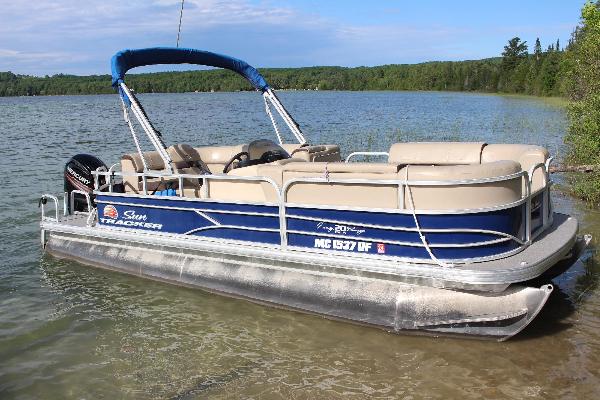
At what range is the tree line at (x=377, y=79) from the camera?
268ft

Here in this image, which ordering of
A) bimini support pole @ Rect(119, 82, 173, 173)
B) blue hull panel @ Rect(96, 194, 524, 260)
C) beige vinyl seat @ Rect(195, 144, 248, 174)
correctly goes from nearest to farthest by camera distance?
blue hull panel @ Rect(96, 194, 524, 260) < bimini support pole @ Rect(119, 82, 173, 173) < beige vinyl seat @ Rect(195, 144, 248, 174)

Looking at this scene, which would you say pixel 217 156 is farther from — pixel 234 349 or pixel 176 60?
pixel 234 349

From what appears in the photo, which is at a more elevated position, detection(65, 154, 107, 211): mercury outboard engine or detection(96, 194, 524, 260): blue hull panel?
detection(65, 154, 107, 211): mercury outboard engine

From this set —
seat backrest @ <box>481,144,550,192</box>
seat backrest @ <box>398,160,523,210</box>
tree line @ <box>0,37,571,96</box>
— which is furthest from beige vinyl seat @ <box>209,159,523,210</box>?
tree line @ <box>0,37,571,96</box>

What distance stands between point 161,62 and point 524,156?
547cm

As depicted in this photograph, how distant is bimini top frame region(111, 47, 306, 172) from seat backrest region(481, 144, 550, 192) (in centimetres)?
316

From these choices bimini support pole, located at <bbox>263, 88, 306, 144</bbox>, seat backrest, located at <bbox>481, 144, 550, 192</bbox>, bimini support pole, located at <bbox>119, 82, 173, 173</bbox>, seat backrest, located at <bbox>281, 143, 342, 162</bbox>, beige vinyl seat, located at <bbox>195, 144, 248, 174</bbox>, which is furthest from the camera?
beige vinyl seat, located at <bbox>195, 144, 248, 174</bbox>

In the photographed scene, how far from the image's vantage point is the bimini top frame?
783 cm

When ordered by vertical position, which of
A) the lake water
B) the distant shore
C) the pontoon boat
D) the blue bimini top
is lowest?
the lake water

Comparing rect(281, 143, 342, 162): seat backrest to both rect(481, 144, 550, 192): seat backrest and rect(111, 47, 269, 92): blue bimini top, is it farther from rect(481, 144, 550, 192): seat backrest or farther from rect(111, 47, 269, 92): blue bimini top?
rect(481, 144, 550, 192): seat backrest

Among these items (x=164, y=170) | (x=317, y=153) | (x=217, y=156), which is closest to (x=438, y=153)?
(x=317, y=153)

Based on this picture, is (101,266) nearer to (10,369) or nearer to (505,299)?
(10,369)

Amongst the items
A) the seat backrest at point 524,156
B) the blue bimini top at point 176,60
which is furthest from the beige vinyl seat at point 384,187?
the blue bimini top at point 176,60

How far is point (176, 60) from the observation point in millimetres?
8898
